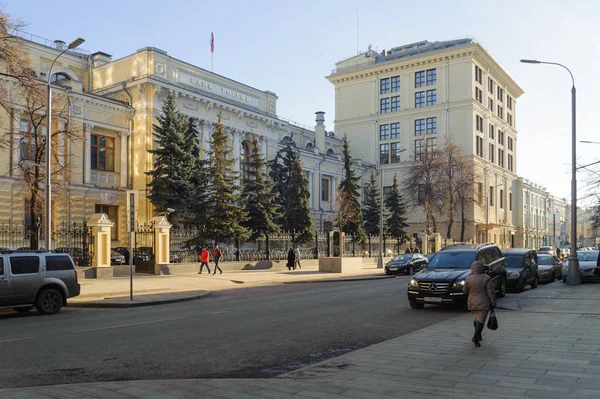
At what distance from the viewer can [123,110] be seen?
44031 mm

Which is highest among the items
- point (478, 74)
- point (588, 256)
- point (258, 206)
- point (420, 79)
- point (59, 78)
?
point (478, 74)

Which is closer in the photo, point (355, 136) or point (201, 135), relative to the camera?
point (201, 135)

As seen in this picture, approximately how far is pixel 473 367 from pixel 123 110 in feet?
134

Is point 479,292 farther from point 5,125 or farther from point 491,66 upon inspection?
point 491,66

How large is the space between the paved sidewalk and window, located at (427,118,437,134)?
71.3 metres

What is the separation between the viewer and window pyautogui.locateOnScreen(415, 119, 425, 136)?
3167 inches

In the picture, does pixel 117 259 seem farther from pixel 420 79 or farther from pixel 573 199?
pixel 420 79

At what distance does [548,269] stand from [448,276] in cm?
1423

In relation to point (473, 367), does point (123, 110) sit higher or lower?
higher

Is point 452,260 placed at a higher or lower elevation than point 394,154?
lower

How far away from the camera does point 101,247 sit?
2689 cm

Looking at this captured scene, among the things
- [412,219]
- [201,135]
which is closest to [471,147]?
[412,219]

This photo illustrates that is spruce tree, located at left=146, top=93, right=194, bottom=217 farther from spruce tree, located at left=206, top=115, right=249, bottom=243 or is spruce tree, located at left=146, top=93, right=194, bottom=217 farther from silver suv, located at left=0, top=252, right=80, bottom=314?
silver suv, located at left=0, top=252, right=80, bottom=314

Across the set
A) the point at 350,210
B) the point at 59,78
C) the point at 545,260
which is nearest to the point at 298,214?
the point at 350,210
